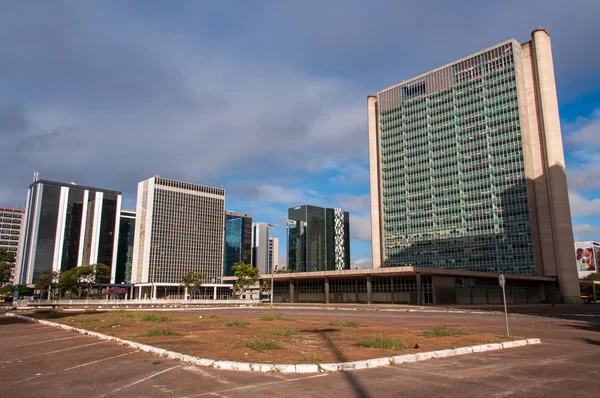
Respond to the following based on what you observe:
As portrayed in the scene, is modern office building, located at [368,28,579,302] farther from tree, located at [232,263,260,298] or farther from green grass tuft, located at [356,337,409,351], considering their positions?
green grass tuft, located at [356,337,409,351]

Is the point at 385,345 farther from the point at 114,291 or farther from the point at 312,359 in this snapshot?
A: the point at 114,291

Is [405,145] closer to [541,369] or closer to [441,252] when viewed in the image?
[441,252]

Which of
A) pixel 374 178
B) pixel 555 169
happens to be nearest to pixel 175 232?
pixel 374 178

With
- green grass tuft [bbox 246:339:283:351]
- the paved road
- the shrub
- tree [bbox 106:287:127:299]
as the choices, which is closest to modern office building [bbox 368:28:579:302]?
tree [bbox 106:287:127:299]

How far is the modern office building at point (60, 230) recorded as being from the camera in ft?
606

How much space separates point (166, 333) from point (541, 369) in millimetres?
14367

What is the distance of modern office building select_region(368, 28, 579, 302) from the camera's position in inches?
4560

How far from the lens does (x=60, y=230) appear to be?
7436 inches

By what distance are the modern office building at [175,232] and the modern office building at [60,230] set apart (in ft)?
90.0

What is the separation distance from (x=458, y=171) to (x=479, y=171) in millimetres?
6849

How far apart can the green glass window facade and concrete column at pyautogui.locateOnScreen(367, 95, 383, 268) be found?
2.89 metres

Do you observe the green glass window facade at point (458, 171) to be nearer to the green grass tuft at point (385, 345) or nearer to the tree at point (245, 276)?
the tree at point (245, 276)

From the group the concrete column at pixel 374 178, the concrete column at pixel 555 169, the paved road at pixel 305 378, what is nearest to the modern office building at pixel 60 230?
the concrete column at pixel 374 178

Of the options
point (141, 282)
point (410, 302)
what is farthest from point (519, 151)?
point (141, 282)
